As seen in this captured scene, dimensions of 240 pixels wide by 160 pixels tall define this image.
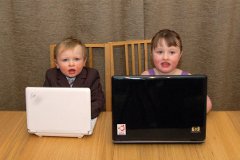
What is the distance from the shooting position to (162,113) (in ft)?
4.55

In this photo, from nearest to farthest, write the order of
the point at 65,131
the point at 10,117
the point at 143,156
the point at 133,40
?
the point at 143,156 < the point at 65,131 < the point at 10,117 < the point at 133,40

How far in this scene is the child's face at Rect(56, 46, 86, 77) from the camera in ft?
5.86

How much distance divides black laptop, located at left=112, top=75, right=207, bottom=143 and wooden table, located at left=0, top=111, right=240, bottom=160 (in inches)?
2.1

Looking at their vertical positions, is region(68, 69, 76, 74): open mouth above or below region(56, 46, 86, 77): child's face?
below

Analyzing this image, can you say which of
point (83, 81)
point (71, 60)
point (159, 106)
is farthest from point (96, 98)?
point (159, 106)

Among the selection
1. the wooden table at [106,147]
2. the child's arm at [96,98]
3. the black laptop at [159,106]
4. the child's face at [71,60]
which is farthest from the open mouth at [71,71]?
the black laptop at [159,106]

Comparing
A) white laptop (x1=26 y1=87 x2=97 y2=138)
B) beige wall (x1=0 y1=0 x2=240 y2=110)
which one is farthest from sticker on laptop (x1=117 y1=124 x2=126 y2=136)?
beige wall (x1=0 y1=0 x2=240 y2=110)

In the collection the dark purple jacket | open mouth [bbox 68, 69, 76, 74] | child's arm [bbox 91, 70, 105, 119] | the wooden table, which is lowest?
the wooden table

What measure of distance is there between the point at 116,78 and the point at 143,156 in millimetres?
305

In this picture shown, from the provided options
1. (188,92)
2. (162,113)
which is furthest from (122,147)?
(188,92)

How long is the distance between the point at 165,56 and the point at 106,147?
56cm

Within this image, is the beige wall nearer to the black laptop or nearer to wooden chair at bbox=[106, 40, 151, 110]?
wooden chair at bbox=[106, 40, 151, 110]

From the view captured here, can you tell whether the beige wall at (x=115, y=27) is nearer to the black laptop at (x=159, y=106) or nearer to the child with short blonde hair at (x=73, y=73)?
the child with short blonde hair at (x=73, y=73)

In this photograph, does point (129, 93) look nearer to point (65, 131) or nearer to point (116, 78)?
point (116, 78)
